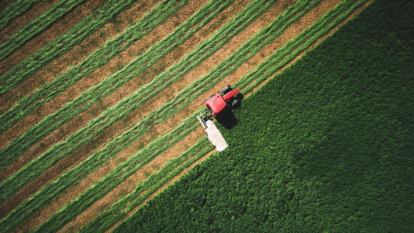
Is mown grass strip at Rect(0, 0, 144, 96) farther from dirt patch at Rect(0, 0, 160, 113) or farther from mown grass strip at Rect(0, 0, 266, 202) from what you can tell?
mown grass strip at Rect(0, 0, 266, 202)

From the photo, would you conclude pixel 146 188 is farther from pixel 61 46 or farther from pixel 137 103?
pixel 61 46

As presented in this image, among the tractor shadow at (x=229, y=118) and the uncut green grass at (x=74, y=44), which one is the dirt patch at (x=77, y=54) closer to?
the uncut green grass at (x=74, y=44)

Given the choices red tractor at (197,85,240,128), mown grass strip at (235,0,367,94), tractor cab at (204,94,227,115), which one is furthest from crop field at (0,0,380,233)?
tractor cab at (204,94,227,115)

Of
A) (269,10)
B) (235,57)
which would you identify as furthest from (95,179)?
(269,10)

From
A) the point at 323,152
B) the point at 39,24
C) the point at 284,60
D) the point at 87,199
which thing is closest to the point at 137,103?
the point at 87,199

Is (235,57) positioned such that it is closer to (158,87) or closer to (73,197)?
(158,87)
